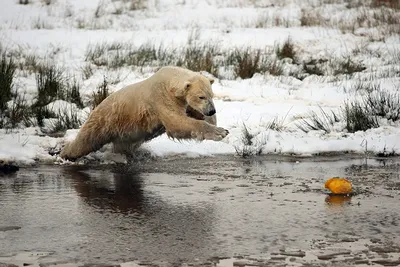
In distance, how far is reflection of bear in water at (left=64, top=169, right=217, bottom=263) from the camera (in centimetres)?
455

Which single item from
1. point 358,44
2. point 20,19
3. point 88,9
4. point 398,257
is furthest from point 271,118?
point 88,9

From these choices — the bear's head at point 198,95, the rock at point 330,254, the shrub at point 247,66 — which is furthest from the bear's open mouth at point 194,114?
the shrub at point 247,66

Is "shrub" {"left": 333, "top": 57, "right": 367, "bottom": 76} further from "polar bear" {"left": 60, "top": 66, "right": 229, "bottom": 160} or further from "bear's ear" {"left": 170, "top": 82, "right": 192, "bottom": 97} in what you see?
Result: "bear's ear" {"left": 170, "top": 82, "right": 192, "bottom": 97}

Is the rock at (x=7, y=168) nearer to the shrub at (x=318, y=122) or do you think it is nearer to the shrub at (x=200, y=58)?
the shrub at (x=318, y=122)

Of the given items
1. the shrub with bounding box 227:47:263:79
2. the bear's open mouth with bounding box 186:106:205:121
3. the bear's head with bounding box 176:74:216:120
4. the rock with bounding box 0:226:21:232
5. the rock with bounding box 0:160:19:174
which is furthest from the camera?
the shrub with bounding box 227:47:263:79

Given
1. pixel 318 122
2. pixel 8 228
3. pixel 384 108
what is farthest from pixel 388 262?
pixel 384 108

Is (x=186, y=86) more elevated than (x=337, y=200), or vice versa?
(x=186, y=86)

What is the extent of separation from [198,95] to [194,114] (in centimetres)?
64

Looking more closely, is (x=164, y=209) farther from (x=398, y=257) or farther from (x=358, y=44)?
(x=358, y=44)

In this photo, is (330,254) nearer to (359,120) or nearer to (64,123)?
(359,120)

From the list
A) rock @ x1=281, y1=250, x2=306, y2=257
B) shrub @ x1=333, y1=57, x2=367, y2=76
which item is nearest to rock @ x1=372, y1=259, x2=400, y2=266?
rock @ x1=281, y1=250, x2=306, y2=257

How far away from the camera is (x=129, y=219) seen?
17.6ft

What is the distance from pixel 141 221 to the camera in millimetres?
5301

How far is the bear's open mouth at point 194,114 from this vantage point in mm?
8086
